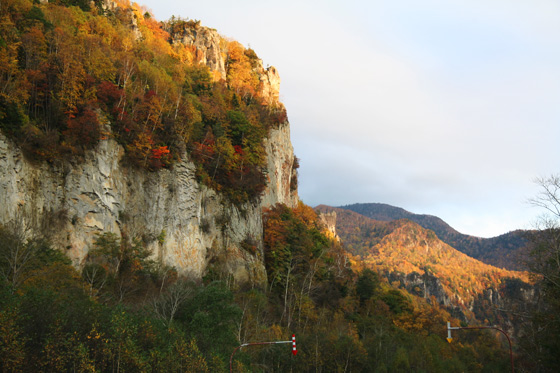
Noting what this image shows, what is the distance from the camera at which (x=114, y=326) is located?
1689 cm

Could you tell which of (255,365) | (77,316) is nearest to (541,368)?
(255,365)

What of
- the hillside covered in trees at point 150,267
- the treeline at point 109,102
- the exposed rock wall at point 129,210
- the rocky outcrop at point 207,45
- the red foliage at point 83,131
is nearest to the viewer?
the hillside covered in trees at point 150,267

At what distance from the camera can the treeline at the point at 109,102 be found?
25.6m

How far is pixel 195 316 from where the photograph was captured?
24953 mm

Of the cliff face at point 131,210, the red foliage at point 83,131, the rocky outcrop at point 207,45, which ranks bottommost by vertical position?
the cliff face at point 131,210

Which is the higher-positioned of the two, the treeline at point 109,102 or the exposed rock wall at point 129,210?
the treeline at point 109,102

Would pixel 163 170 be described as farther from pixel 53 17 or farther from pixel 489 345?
pixel 489 345

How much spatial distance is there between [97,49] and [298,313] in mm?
32879

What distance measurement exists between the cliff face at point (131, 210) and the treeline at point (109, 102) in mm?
1165

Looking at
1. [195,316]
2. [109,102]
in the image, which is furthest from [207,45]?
[195,316]

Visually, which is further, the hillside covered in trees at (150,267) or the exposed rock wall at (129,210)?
the exposed rock wall at (129,210)

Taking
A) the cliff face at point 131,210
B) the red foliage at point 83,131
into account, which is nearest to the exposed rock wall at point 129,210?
the cliff face at point 131,210

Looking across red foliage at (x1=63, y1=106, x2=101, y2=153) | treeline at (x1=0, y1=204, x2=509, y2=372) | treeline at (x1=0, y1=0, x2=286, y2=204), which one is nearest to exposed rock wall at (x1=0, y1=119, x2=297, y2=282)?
red foliage at (x1=63, y1=106, x2=101, y2=153)

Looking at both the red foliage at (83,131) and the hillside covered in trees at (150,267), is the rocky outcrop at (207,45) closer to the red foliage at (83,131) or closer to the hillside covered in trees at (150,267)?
the hillside covered in trees at (150,267)
